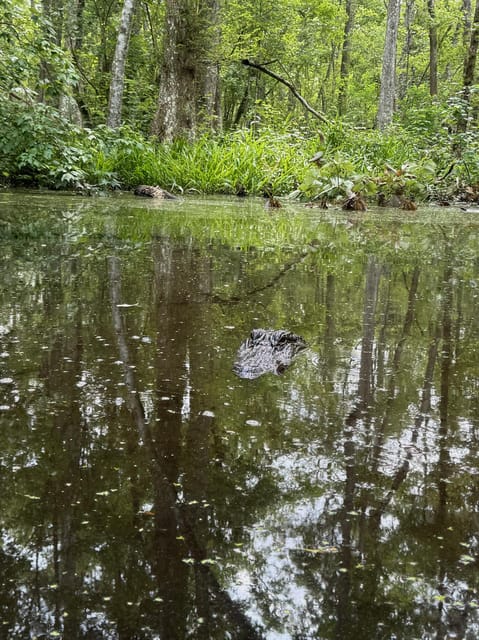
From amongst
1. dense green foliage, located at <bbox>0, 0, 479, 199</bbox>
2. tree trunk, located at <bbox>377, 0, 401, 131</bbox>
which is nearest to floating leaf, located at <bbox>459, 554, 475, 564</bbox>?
dense green foliage, located at <bbox>0, 0, 479, 199</bbox>

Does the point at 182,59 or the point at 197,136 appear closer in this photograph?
the point at 182,59

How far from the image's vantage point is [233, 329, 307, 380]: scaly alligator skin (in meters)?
1.75

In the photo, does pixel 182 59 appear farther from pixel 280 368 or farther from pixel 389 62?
pixel 280 368

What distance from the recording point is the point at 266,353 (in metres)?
1.83

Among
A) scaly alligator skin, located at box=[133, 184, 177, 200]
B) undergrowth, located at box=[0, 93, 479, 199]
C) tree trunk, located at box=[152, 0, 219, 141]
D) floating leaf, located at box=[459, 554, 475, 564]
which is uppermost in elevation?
tree trunk, located at box=[152, 0, 219, 141]

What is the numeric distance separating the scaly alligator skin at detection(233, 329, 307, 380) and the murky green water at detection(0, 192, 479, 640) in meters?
0.05

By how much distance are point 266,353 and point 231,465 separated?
67cm

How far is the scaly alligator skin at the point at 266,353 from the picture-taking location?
5.74 ft

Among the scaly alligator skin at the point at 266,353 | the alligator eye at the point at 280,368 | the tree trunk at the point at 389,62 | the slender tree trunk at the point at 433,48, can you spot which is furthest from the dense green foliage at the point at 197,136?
the alligator eye at the point at 280,368

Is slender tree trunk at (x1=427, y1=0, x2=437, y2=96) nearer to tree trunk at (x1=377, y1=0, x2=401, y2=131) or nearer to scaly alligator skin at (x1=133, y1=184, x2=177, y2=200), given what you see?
tree trunk at (x1=377, y1=0, x2=401, y2=131)

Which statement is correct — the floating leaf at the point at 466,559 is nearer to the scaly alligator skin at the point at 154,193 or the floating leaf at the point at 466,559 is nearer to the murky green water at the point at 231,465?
the murky green water at the point at 231,465

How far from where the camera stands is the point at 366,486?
1.12 metres

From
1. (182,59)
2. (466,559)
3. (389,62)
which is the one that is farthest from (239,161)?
(466,559)

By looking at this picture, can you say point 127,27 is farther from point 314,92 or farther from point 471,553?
point 314,92
